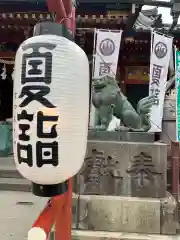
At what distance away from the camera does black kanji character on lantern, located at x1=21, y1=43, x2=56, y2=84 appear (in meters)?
1.65

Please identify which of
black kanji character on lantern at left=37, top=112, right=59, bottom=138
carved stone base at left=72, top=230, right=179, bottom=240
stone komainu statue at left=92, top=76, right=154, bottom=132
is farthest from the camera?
stone komainu statue at left=92, top=76, right=154, bottom=132

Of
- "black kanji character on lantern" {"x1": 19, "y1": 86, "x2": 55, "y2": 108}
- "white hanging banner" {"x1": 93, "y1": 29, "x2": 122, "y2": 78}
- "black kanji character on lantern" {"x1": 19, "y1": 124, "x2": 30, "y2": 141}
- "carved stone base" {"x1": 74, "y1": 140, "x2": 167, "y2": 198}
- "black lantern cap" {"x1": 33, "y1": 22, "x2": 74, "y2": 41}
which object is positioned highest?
"white hanging banner" {"x1": 93, "y1": 29, "x2": 122, "y2": 78}

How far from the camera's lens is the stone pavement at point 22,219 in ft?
10.7

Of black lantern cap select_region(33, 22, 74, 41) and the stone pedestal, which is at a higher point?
black lantern cap select_region(33, 22, 74, 41)

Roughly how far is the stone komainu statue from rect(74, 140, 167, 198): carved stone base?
0.34 m

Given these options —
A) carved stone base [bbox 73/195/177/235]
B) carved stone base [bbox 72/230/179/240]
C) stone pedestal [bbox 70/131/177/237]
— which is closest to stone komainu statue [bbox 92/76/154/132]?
stone pedestal [bbox 70/131/177/237]

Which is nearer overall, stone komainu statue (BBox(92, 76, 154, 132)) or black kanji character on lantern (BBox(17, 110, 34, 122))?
black kanji character on lantern (BBox(17, 110, 34, 122))

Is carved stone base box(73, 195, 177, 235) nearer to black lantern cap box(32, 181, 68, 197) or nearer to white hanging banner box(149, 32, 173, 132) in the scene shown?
black lantern cap box(32, 181, 68, 197)

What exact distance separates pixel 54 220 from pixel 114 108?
95.0 inches

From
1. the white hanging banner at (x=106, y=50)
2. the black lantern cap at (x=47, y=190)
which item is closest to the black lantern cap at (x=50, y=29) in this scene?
the black lantern cap at (x=47, y=190)

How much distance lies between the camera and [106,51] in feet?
24.5

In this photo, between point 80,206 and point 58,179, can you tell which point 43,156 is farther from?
point 80,206

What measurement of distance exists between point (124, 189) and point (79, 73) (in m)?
2.25

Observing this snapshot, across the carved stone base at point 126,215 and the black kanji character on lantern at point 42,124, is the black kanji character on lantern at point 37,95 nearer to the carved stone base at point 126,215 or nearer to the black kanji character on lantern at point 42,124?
the black kanji character on lantern at point 42,124
